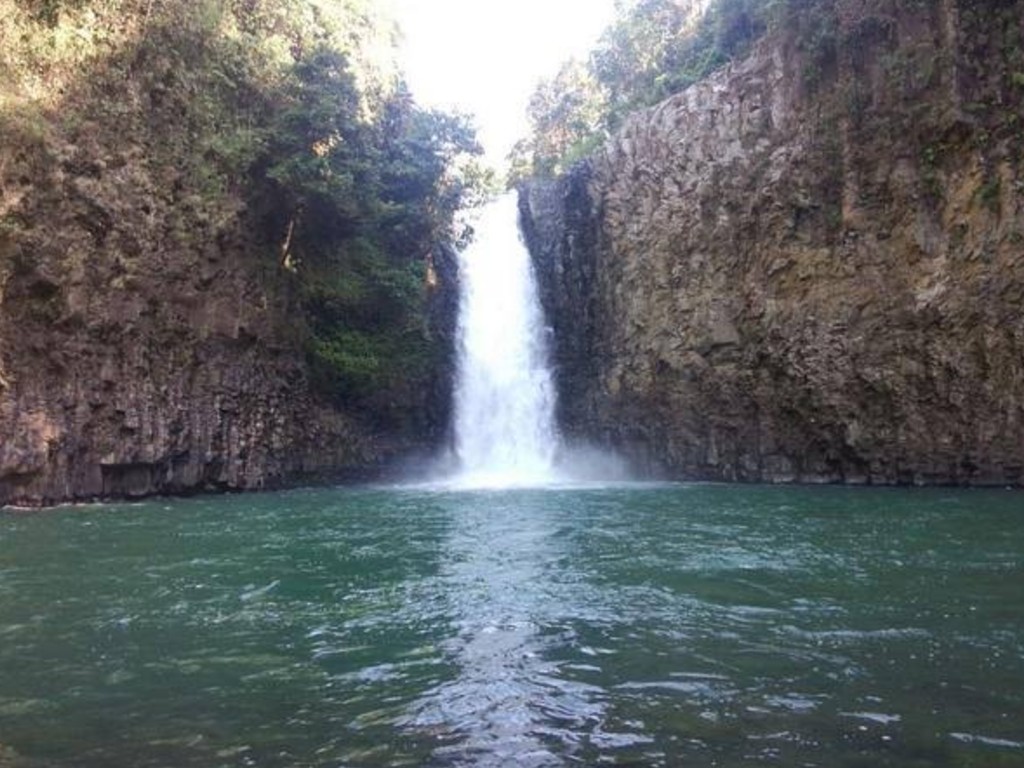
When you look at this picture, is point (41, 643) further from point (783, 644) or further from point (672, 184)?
point (672, 184)

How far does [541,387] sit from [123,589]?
19447mm

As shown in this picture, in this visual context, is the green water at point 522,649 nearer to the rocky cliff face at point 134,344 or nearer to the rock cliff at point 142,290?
the rocky cliff face at point 134,344

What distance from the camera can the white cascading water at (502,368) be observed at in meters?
26.0

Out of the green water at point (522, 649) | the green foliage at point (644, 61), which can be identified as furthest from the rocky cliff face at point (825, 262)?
the green water at point (522, 649)

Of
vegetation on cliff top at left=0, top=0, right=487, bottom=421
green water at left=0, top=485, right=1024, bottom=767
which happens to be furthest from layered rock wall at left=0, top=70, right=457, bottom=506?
green water at left=0, top=485, right=1024, bottom=767

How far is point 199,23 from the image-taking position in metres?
21.5

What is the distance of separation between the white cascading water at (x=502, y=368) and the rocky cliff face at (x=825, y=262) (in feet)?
4.02

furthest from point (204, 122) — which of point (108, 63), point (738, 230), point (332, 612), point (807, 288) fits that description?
point (332, 612)

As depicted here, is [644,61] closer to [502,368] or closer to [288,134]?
[502,368]

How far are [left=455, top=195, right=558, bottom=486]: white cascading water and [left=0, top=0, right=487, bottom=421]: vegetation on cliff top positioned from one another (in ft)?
4.99

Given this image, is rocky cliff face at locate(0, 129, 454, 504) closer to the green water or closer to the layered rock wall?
the layered rock wall

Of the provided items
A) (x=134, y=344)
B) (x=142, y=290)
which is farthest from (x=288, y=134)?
(x=134, y=344)

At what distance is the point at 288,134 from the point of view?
21969mm

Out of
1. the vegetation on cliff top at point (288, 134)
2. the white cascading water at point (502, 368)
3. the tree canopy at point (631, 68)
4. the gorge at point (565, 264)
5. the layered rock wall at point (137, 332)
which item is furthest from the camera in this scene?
the tree canopy at point (631, 68)
